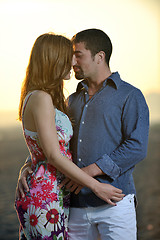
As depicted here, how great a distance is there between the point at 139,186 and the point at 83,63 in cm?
4022

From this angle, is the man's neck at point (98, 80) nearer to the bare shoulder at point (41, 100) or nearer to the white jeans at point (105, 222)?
the bare shoulder at point (41, 100)

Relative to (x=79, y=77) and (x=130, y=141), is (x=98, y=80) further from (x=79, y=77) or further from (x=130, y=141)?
(x=130, y=141)

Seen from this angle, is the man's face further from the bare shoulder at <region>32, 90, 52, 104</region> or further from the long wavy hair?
the bare shoulder at <region>32, 90, 52, 104</region>

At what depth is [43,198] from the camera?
1.94 m

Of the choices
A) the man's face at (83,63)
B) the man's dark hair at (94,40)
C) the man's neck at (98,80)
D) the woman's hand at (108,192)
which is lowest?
the woman's hand at (108,192)

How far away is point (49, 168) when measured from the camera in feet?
6.56

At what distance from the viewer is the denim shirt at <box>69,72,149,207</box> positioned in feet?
6.82

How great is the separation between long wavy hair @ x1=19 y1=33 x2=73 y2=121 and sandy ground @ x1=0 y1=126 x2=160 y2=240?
1064 inches

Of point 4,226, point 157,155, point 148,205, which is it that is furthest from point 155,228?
point 157,155

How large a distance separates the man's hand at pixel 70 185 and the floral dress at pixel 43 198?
2 centimetres

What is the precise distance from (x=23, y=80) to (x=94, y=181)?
24.5 inches

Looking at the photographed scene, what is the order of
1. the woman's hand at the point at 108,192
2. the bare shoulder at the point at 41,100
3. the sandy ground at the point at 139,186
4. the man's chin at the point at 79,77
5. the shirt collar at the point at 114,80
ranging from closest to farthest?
the bare shoulder at the point at 41,100, the woman's hand at the point at 108,192, the shirt collar at the point at 114,80, the man's chin at the point at 79,77, the sandy ground at the point at 139,186

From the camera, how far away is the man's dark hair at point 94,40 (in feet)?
7.73

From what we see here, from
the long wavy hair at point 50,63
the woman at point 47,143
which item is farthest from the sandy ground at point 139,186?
the long wavy hair at point 50,63
